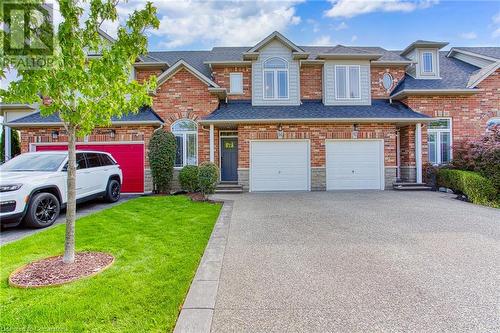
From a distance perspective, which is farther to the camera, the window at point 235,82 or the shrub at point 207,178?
the window at point 235,82

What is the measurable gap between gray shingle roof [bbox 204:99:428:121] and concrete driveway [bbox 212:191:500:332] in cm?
622

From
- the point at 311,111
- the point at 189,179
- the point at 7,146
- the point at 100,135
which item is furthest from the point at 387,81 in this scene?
the point at 7,146

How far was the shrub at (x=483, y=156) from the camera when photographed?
993 cm

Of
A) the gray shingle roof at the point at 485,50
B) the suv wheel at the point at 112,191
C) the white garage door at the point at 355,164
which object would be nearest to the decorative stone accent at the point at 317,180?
the white garage door at the point at 355,164

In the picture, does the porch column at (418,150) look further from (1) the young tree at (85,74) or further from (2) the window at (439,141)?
(1) the young tree at (85,74)

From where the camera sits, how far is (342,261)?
4277mm

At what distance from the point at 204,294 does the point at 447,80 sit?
1638 centimetres

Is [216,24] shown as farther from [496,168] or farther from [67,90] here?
[496,168]

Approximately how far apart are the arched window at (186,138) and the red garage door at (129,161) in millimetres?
1701

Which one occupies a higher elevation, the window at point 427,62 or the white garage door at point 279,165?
the window at point 427,62

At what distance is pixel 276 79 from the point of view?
13766 mm

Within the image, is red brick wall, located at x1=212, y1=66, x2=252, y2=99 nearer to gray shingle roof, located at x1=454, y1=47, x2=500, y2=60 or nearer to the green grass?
the green grass

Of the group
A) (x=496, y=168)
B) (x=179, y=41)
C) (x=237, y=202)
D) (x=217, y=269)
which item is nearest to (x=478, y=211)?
(x=496, y=168)

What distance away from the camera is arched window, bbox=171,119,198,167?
13.1m
